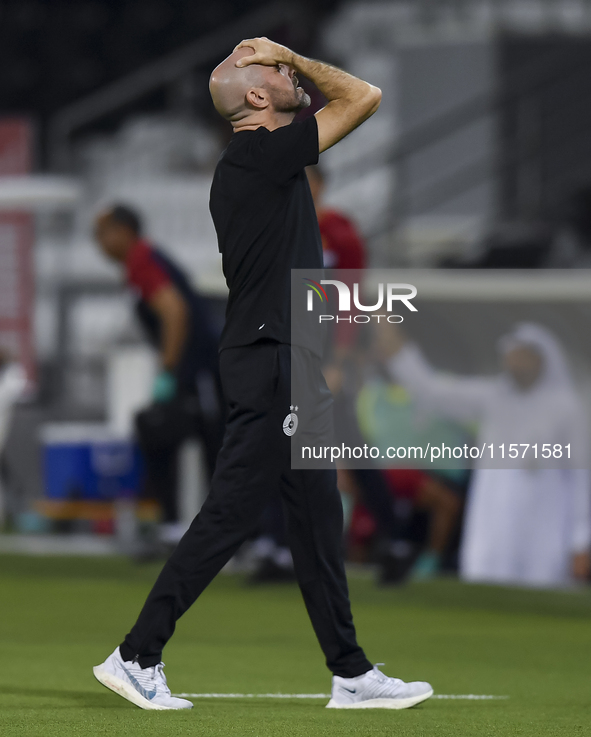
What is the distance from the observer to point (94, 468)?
407 inches

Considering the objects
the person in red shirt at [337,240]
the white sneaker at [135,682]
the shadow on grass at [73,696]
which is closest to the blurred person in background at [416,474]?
the person in red shirt at [337,240]

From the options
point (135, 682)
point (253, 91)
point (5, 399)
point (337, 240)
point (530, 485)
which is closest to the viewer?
point (135, 682)

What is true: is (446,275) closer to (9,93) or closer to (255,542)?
(255,542)

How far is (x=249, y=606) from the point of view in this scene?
19.6 feet

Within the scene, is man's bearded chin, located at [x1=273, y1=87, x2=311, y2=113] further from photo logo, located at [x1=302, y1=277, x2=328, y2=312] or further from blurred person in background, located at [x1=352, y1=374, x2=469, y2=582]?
blurred person in background, located at [x1=352, y1=374, x2=469, y2=582]

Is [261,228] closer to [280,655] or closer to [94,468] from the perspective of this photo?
[280,655]

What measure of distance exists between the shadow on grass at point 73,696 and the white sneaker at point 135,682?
0.36 ft

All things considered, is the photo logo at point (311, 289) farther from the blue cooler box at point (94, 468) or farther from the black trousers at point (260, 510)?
the blue cooler box at point (94, 468)

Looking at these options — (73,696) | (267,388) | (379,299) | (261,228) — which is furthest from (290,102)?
(379,299)

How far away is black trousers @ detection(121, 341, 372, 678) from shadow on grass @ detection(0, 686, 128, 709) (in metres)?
0.21

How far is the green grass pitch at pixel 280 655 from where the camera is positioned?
3.20 m

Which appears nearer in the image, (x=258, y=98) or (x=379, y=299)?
(x=258, y=98)

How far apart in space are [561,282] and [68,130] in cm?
868

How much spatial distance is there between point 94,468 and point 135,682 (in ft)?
23.3
